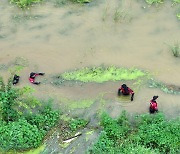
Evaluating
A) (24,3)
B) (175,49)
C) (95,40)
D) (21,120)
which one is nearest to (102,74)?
(95,40)

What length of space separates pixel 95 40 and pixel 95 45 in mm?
216

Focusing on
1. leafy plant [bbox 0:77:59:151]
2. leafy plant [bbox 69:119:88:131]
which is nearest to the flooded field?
leafy plant [bbox 69:119:88:131]

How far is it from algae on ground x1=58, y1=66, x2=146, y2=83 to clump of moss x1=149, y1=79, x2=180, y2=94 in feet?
1.28

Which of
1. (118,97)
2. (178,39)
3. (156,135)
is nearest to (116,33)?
(178,39)

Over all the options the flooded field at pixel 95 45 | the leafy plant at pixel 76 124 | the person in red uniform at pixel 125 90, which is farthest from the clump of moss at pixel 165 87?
the leafy plant at pixel 76 124

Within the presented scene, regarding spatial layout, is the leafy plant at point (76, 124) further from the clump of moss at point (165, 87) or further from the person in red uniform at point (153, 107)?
the clump of moss at point (165, 87)

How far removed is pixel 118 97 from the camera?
10.2 meters

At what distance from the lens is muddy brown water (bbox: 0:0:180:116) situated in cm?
1048

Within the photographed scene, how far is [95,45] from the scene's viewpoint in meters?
11.7

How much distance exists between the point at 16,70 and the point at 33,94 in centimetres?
108

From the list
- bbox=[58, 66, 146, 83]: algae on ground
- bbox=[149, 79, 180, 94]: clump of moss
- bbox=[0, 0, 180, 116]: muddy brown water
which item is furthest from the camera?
bbox=[58, 66, 146, 83]: algae on ground

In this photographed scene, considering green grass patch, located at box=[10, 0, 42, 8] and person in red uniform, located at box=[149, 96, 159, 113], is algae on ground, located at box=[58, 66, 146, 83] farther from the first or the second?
green grass patch, located at box=[10, 0, 42, 8]

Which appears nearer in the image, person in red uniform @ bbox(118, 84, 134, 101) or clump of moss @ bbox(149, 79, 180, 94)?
person in red uniform @ bbox(118, 84, 134, 101)

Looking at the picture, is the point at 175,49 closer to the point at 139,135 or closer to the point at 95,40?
the point at 95,40
